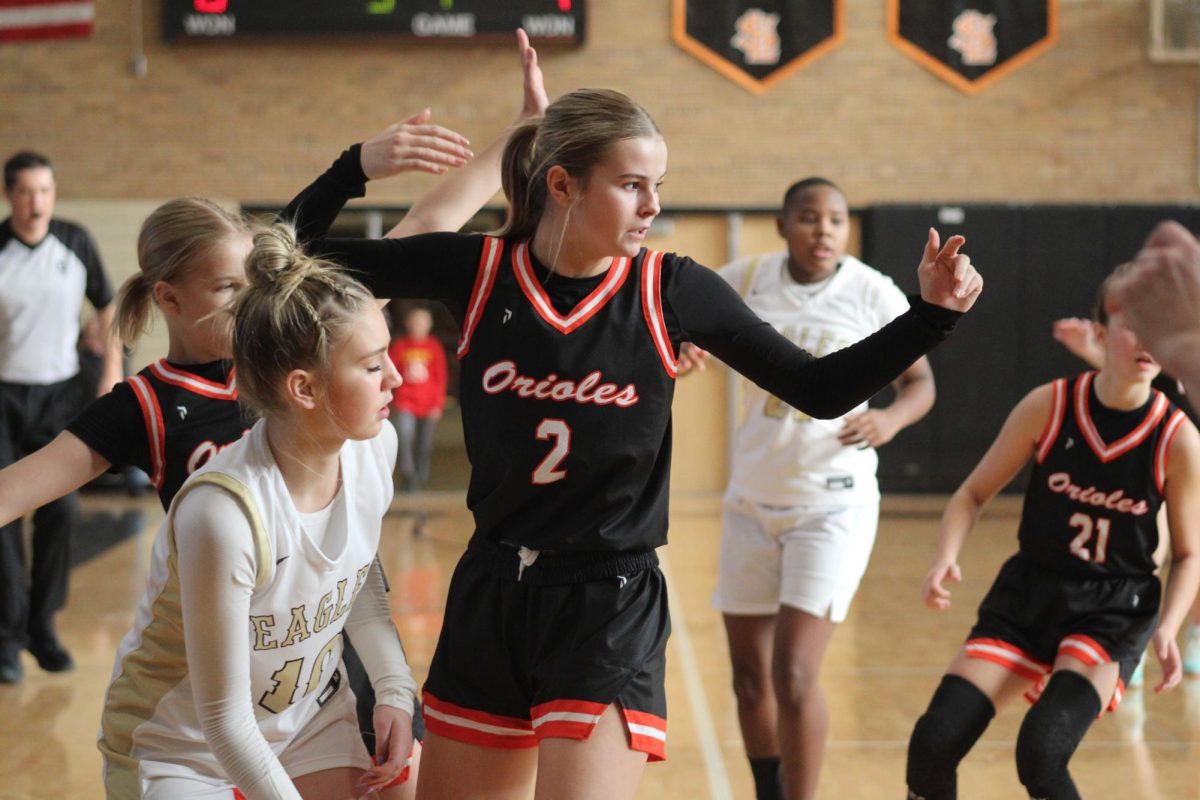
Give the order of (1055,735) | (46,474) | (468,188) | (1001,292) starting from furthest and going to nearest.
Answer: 1. (1001,292)
2. (1055,735)
3. (468,188)
4. (46,474)

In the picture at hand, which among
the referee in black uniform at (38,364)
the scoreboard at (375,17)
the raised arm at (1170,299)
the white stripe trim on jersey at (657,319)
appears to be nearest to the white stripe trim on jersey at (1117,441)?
the white stripe trim on jersey at (657,319)

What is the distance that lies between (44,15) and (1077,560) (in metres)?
10.9

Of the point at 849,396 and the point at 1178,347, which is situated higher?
the point at 1178,347

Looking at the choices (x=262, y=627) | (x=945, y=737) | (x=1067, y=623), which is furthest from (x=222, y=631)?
(x=1067, y=623)

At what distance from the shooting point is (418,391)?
10.9 metres

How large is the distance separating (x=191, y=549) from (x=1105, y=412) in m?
2.36

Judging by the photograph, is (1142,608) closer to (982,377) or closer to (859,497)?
(859,497)

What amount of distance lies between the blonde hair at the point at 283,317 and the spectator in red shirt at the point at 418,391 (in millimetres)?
8534

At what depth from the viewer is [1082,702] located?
9.83 feet

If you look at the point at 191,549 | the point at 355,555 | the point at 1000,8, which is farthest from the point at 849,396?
the point at 1000,8

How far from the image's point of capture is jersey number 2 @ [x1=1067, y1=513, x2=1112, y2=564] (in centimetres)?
323

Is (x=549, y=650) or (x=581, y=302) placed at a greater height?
(x=581, y=302)

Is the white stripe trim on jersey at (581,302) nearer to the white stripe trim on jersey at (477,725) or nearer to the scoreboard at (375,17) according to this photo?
the white stripe trim on jersey at (477,725)

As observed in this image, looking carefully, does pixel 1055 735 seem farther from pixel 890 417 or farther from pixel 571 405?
pixel 571 405
